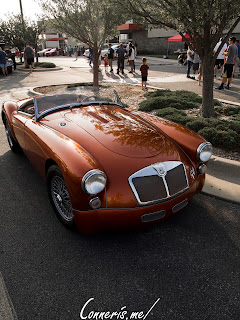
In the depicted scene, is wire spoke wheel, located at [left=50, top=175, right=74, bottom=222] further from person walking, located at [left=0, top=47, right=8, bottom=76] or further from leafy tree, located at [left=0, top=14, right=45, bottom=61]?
leafy tree, located at [left=0, top=14, right=45, bottom=61]

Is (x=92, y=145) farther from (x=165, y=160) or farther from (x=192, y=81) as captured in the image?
(x=192, y=81)

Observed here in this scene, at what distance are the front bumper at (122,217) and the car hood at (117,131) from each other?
0.58 meters

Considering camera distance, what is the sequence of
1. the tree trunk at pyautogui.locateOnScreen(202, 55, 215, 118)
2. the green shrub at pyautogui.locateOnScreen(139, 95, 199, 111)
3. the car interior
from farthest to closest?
1. the green shrub at pyautogui.locateOnScreen(139, 95, 199, 111)
2. the tree trunk at pyautogui.locateOnScreen(202, 55, 215, 118)
3. the car interior

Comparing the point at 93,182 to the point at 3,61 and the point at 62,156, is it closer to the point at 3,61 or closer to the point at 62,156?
the point at 62,156

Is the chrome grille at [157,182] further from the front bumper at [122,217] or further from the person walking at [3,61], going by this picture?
the person walking at [3,61]

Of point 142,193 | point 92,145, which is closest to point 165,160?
point 142,193

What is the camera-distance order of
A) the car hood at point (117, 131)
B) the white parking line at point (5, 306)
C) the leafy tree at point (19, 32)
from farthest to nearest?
the leafy tree at point (19, 32) → the car hood at point (117, 131) → the white parking line at point (5, 306)

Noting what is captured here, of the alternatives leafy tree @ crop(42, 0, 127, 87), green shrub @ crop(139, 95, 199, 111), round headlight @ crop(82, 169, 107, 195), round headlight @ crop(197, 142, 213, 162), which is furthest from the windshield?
leafy tree @ crop(42, 0, 127, 87)

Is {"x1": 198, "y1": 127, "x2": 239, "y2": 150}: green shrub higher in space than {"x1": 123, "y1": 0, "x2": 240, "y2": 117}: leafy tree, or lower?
lower

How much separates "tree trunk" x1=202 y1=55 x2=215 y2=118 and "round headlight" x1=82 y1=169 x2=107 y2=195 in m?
4.63

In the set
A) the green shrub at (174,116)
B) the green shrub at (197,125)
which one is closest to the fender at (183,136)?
the green shrub at (197,125)

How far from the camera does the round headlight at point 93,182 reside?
2455 millimetres

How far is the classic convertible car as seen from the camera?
252cm

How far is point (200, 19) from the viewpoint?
515cm
